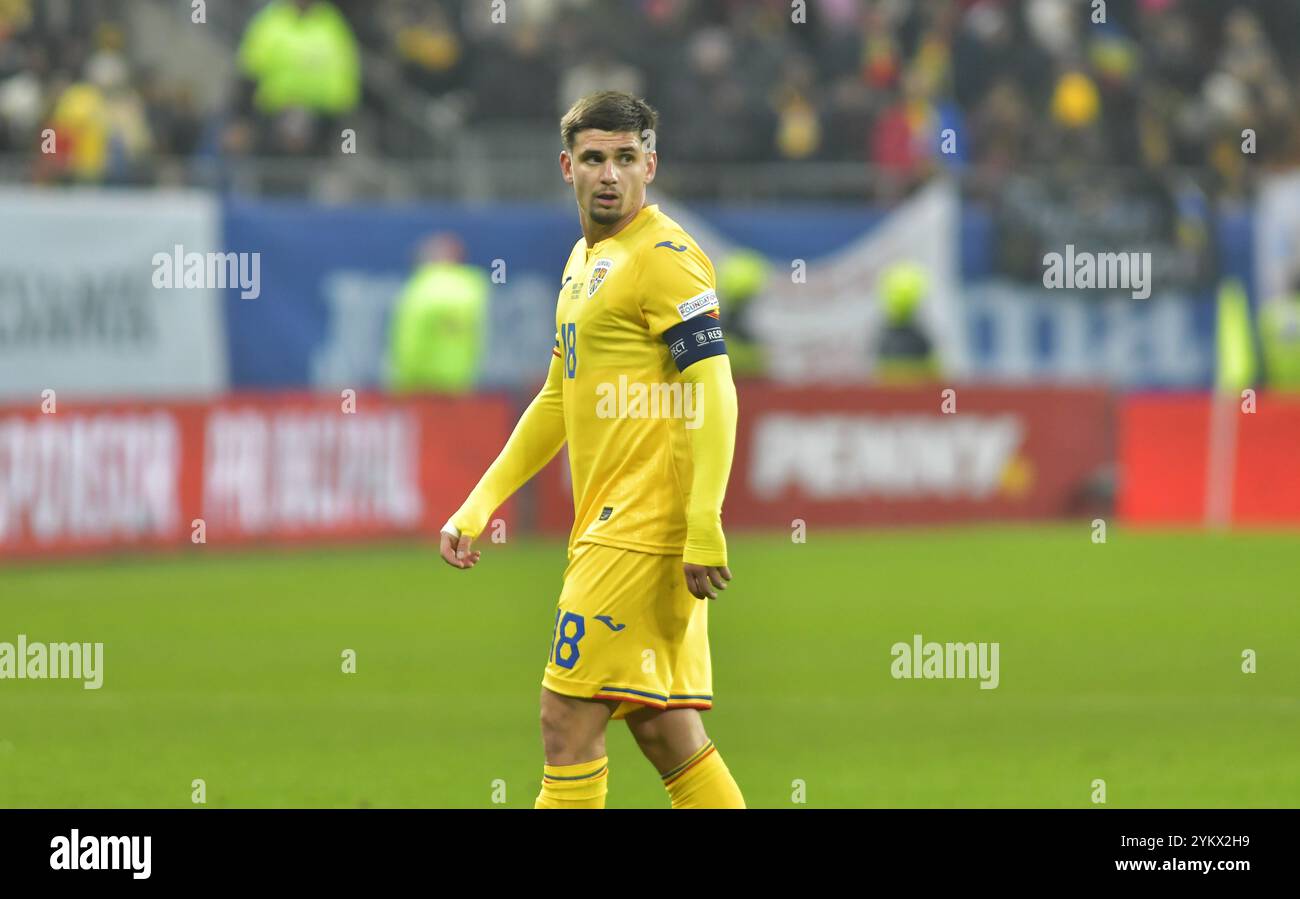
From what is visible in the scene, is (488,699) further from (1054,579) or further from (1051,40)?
(1051,40)

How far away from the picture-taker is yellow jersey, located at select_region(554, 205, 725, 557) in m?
6.73

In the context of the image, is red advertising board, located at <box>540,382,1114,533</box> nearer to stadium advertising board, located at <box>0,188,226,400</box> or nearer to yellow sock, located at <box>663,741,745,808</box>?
stadium advertising board, located at <box>0,188,226,400</box>

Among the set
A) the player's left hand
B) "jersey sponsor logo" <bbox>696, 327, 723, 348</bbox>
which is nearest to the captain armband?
"jersey sponsor logo" <bbox>696, 327, 723, 348</bbox>

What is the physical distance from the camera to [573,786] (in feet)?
22.0

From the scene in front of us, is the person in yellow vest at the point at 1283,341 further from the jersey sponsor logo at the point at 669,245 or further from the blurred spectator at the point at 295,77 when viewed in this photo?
the jersey sponsor logo at the point at 669,245

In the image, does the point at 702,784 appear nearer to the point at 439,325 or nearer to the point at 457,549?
the point at 457,549

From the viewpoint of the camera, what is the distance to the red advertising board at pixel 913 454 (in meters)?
20.8

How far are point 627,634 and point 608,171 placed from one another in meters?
1.35

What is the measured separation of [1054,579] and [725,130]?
9217 mm

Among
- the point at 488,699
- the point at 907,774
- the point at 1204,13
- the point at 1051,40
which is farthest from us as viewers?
the point at 1204,13

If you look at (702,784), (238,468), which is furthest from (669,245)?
(238,468)

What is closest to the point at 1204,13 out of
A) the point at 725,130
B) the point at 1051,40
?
the point at 1051,40

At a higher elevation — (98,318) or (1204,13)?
(1204,13)
